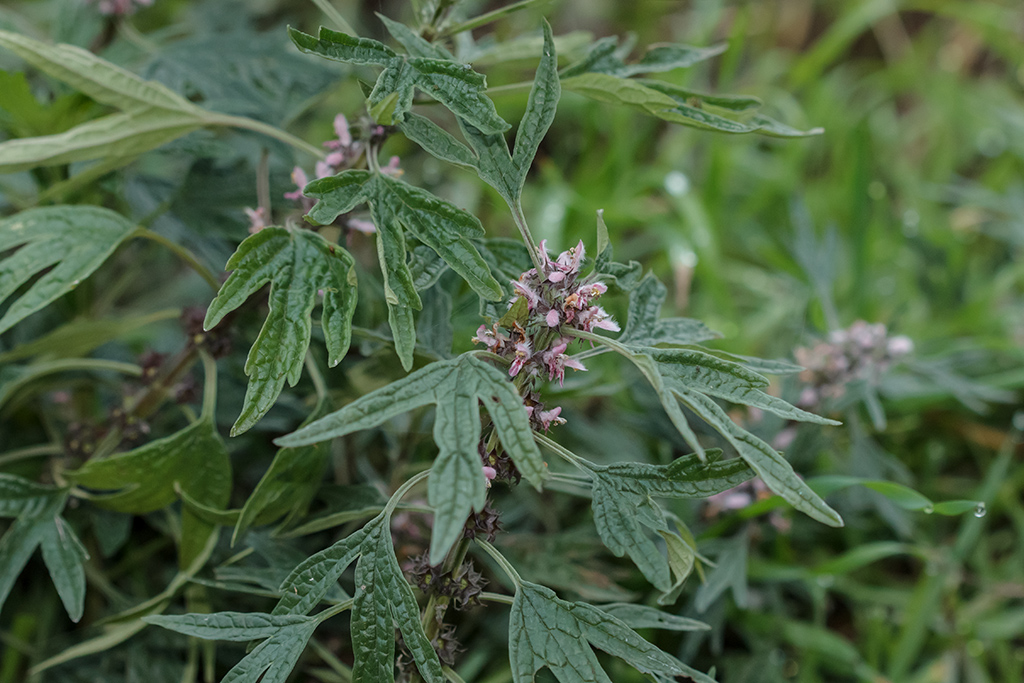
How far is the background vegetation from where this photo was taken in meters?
0.99

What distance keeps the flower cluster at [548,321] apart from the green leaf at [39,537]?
0.53 meters

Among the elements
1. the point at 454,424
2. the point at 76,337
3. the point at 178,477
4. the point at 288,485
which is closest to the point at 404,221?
the point at 454,424

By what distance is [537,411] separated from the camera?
696mm

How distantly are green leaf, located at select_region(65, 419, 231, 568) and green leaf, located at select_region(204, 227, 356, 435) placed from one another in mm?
236

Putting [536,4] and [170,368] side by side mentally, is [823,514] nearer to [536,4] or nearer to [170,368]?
[536,4]

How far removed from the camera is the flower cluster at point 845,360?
119cm

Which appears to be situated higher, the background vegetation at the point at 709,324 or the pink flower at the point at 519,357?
the pink flower at the point at 519,357

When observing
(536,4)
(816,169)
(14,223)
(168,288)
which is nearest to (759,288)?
(816,169)

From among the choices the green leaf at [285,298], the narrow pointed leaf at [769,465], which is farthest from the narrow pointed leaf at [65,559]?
the narrow pointed leaf at [769,465]

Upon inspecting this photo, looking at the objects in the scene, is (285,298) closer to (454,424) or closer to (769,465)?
(454,424)

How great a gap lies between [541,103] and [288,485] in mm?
473

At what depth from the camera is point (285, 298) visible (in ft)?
2.29

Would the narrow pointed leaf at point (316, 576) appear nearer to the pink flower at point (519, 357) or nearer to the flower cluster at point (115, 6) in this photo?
the pink flower at point (519, 357)

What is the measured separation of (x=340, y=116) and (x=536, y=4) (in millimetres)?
236
